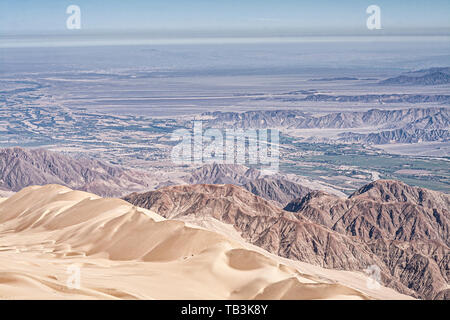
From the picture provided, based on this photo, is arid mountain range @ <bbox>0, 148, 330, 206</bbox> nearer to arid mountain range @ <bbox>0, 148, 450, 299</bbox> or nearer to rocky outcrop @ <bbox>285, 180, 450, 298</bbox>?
arid mountain range @ <bbox>0, 148, 450, 299</bbox>

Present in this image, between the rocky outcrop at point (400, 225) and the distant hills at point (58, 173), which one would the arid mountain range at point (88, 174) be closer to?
the distant hills at point (58, 173)

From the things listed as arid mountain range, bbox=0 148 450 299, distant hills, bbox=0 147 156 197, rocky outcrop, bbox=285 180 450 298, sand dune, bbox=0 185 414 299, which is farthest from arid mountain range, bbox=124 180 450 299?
distant hills, bbox=0 147 156 197

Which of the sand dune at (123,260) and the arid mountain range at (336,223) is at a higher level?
the sand dune at (123,260)

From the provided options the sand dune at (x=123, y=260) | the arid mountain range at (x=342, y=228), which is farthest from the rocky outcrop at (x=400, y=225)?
the sand dune at (x=123, y=260)

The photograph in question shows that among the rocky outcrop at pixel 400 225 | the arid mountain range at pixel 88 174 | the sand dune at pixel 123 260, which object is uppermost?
the sand dune at pixel 123 260

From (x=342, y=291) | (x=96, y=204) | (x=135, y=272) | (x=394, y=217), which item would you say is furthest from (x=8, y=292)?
(x=394, y=217)

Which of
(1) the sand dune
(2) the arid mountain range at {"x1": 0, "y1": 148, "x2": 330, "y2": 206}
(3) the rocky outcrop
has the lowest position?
(2) the arid mountain range at {"x1": 0, "y1": 148, "x2": 330, "y2": 206}

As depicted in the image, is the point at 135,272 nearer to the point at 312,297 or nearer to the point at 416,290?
the point at 312,297
